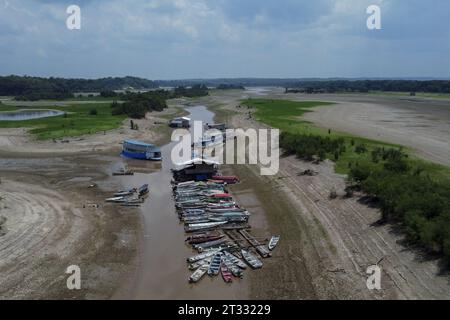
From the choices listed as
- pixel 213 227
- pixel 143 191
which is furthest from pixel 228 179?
pixel 213 227

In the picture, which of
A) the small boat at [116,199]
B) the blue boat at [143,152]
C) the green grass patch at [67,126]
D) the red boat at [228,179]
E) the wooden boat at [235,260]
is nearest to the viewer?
the wooden boat at [235,260]

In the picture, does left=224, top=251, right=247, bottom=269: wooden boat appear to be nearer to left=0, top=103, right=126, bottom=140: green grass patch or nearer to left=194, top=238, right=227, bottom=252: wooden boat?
left=194, top=238, right=227, bottom=252: wooden boat

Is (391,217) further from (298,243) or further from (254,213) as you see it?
(254,213)

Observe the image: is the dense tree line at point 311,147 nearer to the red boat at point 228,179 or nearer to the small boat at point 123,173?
the red boat at point 228,179

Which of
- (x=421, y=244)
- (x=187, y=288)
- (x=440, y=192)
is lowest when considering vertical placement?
(x=187, y=288)

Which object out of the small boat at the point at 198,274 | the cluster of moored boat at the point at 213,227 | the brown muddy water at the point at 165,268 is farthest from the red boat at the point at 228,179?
the small boat at the point at 198,274

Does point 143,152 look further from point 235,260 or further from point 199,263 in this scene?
point 235,260
